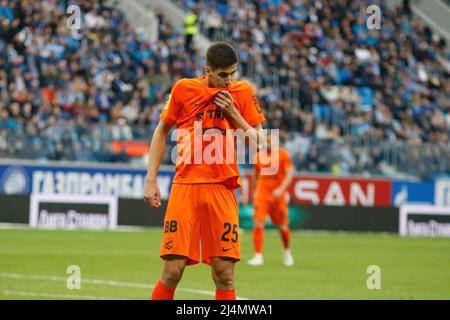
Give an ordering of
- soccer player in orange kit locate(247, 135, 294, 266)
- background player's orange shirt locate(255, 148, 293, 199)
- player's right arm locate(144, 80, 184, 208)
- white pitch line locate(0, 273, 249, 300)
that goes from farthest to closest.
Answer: background player's orange shirt locate(255, 148, 293, 199) → soccer player in orange kit locate(247, 135, 294, 266) → white pitch line locate(0, 273, 249, 300) → player's right arm locate(144, 80, 184, 208)

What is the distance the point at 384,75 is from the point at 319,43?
104 inches

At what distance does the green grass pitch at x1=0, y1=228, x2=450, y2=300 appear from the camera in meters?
12.1

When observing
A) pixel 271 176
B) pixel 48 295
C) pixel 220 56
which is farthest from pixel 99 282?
pixel 220 56

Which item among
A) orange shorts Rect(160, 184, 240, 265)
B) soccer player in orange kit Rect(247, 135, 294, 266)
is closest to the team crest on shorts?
orange shorts Rect(160, 184, 240, 265)

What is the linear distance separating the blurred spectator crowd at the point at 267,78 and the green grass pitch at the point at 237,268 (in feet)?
10.2

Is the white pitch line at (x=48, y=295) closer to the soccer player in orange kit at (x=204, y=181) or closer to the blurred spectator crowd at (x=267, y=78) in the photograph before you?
the soccer player in orange kit at (x=204, y=181)

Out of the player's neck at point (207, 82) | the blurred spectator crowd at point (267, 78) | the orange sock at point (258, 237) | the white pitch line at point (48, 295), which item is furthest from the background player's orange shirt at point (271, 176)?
the player's neck at point (207, 82)

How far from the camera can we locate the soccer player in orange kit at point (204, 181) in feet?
24.4

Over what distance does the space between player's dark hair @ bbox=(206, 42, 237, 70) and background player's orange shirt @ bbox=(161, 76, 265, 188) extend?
0.25 m

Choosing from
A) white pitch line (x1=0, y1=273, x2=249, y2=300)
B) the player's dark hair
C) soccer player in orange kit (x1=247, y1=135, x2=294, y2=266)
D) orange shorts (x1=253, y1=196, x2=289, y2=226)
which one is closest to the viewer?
the player's dark hair

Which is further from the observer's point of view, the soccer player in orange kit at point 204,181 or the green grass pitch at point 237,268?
the green grass pitch at point 237,268

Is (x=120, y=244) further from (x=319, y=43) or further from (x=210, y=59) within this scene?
(x=319, y=43)

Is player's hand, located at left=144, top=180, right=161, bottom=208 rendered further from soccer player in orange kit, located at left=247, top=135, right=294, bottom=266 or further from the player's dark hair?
soccer player in orange kit, located at left=247, top=135, right=294, bottom=266

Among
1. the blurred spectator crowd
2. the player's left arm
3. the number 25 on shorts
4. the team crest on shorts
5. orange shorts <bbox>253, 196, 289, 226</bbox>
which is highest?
the blurred spectator crowd
